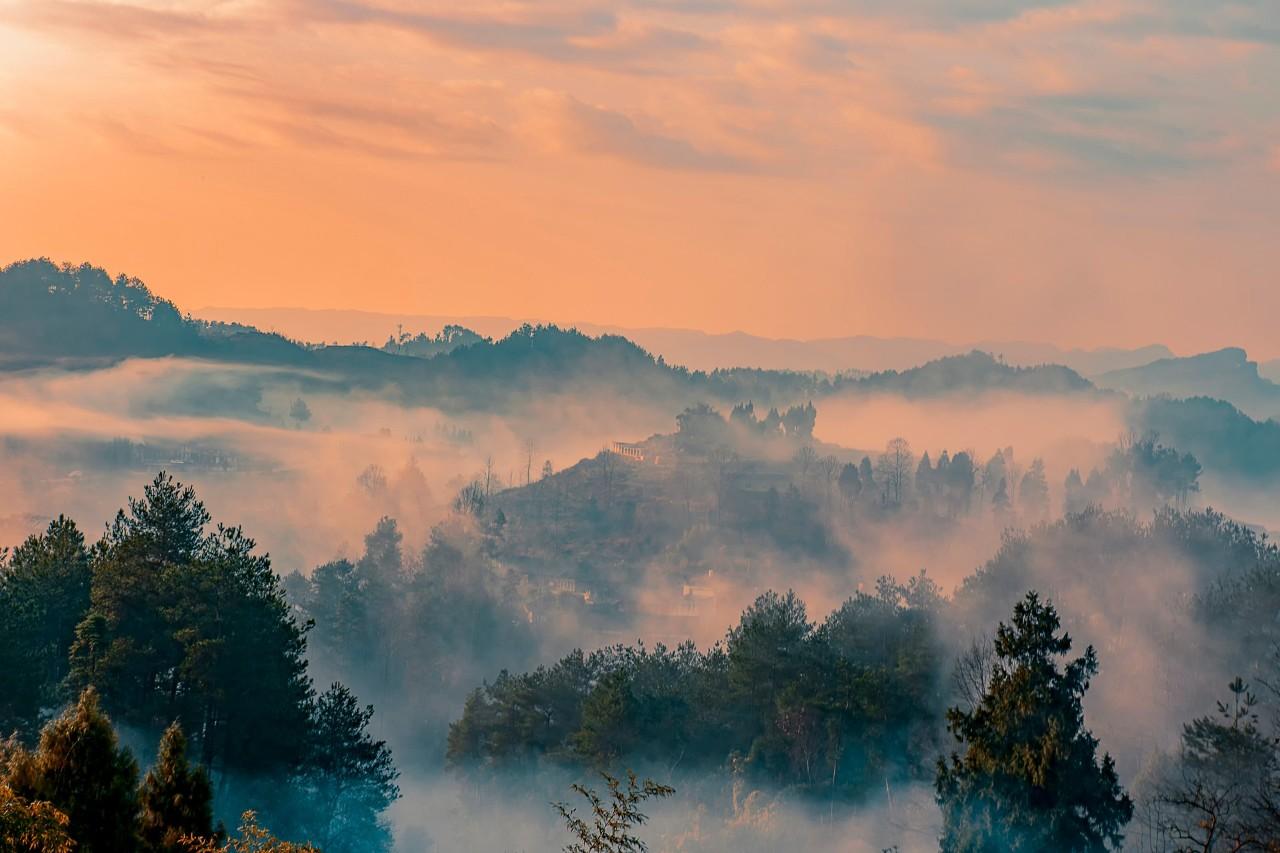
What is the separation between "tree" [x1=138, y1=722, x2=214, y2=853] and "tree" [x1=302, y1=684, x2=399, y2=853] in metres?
28.9

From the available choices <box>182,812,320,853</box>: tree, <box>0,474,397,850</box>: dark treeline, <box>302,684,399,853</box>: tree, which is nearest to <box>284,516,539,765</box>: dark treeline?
<box>302,684,399,853</box>: tree

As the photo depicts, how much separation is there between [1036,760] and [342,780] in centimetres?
3049

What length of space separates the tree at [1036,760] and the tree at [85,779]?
27463mm

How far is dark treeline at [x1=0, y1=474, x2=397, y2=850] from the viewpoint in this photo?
55188 mm

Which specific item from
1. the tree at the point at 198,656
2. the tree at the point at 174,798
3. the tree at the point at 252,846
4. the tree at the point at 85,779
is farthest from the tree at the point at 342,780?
the tree at the point at 252,846

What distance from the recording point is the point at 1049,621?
48.6m

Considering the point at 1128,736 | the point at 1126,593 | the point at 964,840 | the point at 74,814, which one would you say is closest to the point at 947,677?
the point at 1128,736

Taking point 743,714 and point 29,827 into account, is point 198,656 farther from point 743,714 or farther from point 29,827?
point 29,827

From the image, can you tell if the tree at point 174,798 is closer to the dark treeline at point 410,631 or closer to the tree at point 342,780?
the tree at point 342,780

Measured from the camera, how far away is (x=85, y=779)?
29.1 metres

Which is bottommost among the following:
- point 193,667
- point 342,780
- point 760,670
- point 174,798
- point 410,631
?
point 410,631

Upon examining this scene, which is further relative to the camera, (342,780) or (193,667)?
(342,780)

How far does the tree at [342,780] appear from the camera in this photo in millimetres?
61156

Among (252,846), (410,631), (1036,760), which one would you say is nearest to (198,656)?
(252,846)
